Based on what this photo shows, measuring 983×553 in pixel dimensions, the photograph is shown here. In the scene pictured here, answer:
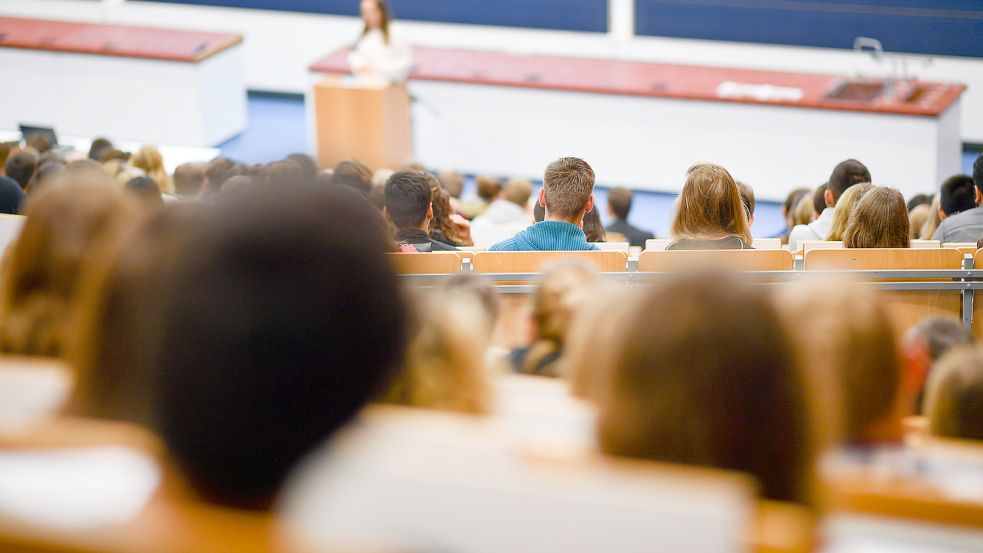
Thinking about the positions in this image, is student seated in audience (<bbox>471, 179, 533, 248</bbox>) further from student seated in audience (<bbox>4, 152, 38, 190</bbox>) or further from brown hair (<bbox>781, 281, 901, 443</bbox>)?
brown hair (<bbox>781, 281, 901, 443</bbox>)

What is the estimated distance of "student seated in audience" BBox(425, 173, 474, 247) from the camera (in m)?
4.83

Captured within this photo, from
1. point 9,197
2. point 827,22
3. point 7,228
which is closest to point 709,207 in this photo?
point 7,228

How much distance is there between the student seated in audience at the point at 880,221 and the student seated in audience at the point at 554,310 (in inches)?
75.0

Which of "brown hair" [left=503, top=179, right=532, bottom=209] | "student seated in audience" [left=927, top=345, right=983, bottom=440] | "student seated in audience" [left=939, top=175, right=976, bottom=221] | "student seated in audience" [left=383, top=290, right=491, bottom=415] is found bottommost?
"student seated in audience" [left=927, top=345, right=983, bottom=440]

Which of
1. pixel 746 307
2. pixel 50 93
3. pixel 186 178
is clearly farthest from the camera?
pixel 50 93

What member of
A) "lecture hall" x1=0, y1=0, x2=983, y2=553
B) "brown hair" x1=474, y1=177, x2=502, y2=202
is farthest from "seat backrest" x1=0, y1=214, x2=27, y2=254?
"brown hair" x1=474, y1=177, x2=502, y2=202

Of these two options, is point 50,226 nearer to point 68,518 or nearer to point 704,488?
point 68,518

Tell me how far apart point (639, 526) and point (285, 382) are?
0.35 metres

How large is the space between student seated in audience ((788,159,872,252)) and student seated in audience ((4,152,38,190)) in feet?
13.0

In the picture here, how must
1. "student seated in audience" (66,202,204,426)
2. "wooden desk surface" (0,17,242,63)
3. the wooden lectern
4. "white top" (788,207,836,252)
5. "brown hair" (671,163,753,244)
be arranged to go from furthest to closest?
"wooden desk surface" (0,17,242,63) → the wooden lectern → "white top" (788,207,836,252) → "brown hair" (671,163,753,244) → "student seated in audience" (66,202,204,426)

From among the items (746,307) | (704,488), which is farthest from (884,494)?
(704,488)

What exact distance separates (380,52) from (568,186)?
4.13 metres

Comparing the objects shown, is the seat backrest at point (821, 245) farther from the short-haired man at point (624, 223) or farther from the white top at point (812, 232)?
the short-haired man at point (624, 223)

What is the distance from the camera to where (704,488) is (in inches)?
36.7
